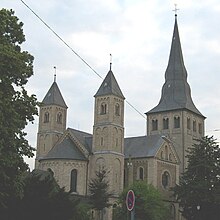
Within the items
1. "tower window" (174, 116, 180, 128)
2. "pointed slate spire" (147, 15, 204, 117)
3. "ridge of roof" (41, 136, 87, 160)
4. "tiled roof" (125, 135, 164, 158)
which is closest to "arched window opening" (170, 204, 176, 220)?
"tiled roof" (125, 135, 164, 158)

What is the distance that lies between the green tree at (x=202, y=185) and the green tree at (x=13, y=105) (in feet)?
97.9

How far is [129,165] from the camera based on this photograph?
2795 inches

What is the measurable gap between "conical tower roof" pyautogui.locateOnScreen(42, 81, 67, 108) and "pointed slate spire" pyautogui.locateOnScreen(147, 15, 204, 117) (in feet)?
59.3

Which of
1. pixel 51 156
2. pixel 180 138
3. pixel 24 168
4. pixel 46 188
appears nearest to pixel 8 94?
pixel 24 168

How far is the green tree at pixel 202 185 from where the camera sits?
1971 inches

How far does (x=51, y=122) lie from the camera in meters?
78.7

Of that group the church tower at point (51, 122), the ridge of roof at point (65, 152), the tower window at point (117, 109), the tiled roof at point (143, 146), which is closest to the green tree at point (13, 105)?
the ridge of roof at point (65, 152)

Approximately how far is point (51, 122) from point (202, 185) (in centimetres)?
3319

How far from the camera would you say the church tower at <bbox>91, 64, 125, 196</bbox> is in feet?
227

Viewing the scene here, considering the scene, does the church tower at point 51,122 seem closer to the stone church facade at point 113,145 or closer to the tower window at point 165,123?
the stone church facade at point 113,145

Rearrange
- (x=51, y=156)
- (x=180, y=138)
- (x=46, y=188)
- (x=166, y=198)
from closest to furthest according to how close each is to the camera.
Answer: (x=46, y=188), (x=51, y=156), (x=166, y=198), (x=180, y=138)

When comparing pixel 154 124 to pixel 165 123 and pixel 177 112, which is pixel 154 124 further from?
pixel 177 112

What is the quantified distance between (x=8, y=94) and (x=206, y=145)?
34.0 meters

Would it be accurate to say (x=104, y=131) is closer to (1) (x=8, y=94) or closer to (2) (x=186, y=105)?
(2) (x=186, y=105)
